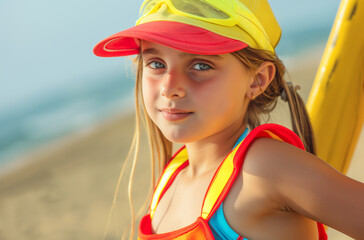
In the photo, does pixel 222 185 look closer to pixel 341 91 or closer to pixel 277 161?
pixel 277 161

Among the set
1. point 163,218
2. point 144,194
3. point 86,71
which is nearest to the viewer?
point 163,218

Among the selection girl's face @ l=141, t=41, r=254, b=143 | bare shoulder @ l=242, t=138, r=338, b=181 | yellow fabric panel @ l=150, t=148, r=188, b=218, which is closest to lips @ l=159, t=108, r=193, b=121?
girl's face @ l=141, t=41, r=254, b=143

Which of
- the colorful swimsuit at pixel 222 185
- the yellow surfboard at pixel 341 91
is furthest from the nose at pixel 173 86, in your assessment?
the yellow surfboard at pixel 341 91

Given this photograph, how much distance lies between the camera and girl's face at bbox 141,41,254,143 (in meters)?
0.73

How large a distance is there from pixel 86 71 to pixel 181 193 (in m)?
7.47

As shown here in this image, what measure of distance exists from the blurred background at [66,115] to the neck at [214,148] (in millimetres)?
245

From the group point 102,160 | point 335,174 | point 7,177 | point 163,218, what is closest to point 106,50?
point 163,218

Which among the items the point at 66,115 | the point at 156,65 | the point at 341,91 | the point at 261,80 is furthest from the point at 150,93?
the point at 66,115

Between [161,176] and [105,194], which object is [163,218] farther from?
[105,194]

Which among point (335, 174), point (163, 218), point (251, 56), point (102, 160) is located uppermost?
point (251, 56)

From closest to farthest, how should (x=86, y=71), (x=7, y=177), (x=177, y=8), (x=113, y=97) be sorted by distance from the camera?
(x=177, y=8) → (x=7, y=177) → (x=113, y=97) → (x=86, y=71)

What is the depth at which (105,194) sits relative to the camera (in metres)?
2.67

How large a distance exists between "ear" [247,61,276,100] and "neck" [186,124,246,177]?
0.20ft

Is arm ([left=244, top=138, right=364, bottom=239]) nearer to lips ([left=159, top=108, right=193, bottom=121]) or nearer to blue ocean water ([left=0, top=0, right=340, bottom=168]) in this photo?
lips ([left=159, top=108, right=193, bottom=121])
